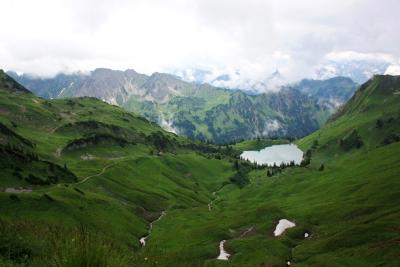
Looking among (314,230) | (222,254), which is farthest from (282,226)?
(222,254)

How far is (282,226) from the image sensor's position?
13388 cm

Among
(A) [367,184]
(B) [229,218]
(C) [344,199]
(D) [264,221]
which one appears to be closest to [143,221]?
(B) [229,218]

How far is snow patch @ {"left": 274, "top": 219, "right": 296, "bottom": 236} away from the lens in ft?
425

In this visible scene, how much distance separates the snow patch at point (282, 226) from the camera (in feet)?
425

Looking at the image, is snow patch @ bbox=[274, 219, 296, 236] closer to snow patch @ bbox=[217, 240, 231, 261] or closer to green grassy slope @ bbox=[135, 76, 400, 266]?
green grassy slope @ bbox=[135, 76, 400, 266]

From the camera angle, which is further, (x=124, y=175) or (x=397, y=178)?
(x=124, y=175)

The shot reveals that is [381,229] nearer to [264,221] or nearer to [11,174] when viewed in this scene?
[264,221]

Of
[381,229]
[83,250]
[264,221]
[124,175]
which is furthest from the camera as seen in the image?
[124,175]

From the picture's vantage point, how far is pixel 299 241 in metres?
120

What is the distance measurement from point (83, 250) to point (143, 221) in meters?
140

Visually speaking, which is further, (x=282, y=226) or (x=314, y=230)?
(x=282, y=226)

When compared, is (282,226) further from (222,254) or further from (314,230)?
(222,254)

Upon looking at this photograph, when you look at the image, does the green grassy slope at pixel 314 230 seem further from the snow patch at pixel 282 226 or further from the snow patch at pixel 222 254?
the snow patch at pixel 282 226

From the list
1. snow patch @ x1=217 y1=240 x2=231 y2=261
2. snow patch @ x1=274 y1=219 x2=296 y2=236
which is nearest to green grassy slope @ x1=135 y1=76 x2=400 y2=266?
snow patch @ x1=217 y1=240 x2=231 y2=261
